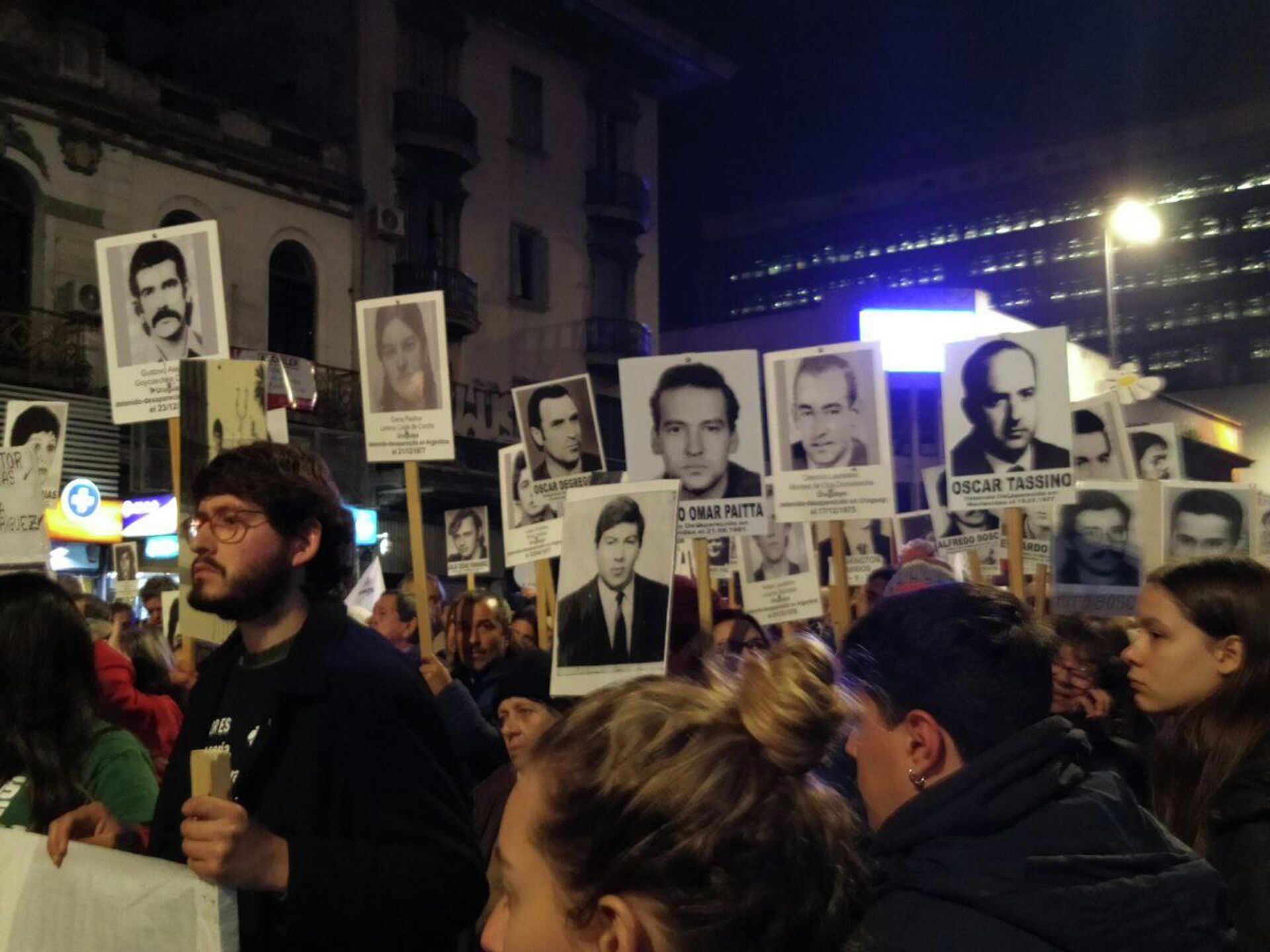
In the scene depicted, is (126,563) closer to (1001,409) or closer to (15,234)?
(15,234)

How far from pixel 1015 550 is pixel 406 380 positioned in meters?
3.01

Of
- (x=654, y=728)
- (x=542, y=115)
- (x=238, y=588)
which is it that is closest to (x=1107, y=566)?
(x=238, y=588)

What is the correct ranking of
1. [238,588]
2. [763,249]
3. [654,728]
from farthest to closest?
[763,249] → [238,588] → [654,728]

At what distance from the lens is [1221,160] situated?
170 ft

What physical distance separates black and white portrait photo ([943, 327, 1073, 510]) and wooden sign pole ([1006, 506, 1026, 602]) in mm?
79

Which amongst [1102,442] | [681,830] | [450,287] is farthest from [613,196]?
[681,830]

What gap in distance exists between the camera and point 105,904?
2500mm

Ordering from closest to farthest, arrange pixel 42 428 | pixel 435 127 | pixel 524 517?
pixel 42 428, pixel 524 517, pixel 435 127

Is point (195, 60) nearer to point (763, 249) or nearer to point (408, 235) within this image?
point (408, 235)

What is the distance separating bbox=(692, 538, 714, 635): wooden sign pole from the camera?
6027 millimetres

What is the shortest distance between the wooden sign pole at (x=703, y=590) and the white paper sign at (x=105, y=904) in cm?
351

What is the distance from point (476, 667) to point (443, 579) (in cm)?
1842

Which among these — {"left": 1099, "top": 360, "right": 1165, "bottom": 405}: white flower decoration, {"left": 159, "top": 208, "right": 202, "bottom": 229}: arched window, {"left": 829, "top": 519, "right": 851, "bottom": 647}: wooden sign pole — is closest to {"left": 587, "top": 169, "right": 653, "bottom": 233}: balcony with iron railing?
{"left": 159, "top": 208, "right": 202, "bottom": 229}: arched window

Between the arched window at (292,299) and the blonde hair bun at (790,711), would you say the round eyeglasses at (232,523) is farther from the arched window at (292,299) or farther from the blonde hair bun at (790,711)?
the arched window at (292,299)
